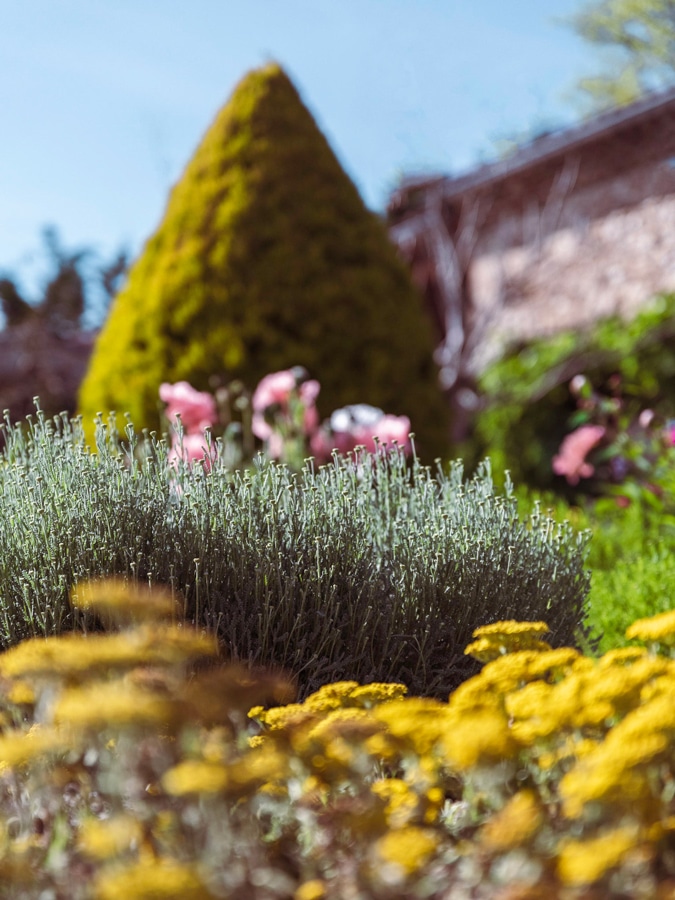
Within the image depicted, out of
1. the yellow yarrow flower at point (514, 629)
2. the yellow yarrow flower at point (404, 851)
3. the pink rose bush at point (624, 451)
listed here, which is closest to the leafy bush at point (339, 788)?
the yellow yarrow flower at point (404, 851)

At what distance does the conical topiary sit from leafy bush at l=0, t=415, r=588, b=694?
3.28 meters

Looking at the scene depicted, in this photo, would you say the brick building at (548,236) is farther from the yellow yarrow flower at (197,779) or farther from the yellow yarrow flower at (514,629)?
the yellow yarrow flower at (197,779)

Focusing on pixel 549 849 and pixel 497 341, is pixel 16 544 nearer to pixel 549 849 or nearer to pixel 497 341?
pixel 549 849

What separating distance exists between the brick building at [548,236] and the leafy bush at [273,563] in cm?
551

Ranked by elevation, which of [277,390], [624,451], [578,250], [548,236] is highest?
[548,236]

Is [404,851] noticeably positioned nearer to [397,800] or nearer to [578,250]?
[397,800]

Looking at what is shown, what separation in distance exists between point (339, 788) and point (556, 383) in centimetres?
622

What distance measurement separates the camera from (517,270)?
8672 millimetres

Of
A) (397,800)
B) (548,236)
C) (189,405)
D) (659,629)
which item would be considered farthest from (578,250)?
(397,800)

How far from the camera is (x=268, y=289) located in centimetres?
617

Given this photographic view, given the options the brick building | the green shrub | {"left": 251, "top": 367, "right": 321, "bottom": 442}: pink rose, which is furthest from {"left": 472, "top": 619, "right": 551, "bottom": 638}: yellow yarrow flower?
the brick building

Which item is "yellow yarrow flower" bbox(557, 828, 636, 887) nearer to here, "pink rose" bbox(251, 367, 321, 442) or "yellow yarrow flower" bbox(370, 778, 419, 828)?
"yellow yarrow flower" bbox(370, 778, 419, 828)

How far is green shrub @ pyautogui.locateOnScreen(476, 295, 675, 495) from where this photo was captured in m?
7.18

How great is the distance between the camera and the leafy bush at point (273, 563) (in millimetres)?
2443
